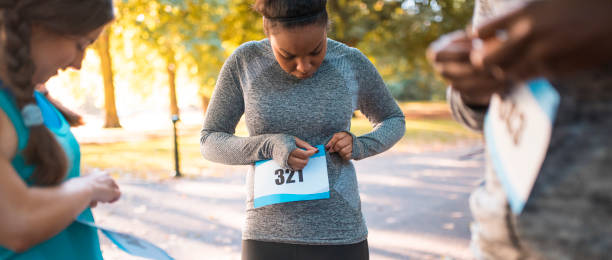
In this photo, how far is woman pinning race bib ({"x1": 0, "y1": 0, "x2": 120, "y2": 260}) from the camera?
3.67 ft

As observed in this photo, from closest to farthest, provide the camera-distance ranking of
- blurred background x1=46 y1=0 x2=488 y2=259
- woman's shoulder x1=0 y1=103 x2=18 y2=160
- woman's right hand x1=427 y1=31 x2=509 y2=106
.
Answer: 1. woman's right hand x1=427 y1=31 x2=509 y2=106
2. woman's shoulder x1=0 y1=103 x2=18 y2=160
3. blurred background x1=46 y1=0 x2=488 y2=259

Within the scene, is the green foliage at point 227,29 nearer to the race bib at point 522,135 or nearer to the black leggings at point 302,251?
the black leggings at point 302,251

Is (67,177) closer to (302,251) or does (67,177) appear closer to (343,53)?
(302,251)

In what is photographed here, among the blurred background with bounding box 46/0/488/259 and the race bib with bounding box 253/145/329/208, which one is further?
the blurred background with bounding box 46/0/488/259

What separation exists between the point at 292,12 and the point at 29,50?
0.92 meters

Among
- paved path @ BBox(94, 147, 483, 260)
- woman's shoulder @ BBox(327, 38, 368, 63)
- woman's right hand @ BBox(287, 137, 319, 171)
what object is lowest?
paved path @ BBox(94, 147, 483, 260)

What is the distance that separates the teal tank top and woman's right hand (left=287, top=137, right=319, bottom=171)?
76 cm

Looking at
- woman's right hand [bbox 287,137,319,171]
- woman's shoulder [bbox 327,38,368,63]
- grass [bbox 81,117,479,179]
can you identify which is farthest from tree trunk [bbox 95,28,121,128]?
woman's right hand [bbox 287,137,319,171]

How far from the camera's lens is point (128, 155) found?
1098 cm

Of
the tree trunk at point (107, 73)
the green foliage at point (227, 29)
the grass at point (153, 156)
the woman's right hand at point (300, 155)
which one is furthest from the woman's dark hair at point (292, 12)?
the tree trunk at point (107, 73)

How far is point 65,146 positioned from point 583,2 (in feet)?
4.43

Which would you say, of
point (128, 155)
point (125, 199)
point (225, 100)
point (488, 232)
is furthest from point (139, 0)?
point (488, 232)

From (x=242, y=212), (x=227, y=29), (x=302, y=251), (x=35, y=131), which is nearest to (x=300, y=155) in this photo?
(x=302, y=251)

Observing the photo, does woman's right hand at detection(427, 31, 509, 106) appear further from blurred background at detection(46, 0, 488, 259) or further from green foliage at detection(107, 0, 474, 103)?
green foliage at detection(107, 0, 474, 103)
